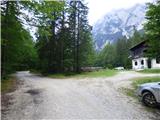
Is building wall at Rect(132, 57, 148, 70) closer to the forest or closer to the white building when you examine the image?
the white building

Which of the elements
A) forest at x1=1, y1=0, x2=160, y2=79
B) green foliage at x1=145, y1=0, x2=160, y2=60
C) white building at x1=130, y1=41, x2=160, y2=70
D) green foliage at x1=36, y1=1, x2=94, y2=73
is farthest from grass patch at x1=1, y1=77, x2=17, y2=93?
white building at x1=130, y1=41, x2=160, y2=70

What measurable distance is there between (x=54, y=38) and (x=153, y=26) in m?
30.4

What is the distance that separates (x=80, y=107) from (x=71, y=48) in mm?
35739

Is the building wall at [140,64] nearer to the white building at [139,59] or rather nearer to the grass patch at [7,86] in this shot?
the white building at [139,59]

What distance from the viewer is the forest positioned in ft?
52.1

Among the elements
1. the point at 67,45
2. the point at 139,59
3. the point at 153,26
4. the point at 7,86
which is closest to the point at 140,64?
the point at 139,59

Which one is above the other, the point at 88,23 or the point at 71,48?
the point at 88,23

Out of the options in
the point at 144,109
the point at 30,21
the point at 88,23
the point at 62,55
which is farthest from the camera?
the point at 88,23

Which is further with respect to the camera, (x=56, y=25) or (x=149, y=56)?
(x=56, y=25)

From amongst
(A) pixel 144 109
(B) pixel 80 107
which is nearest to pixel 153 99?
(A) pixel 144 109

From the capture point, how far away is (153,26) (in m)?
16.3

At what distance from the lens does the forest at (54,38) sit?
15867mm

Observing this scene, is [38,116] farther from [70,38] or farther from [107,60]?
[107,60]

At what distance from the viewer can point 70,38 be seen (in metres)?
47.1
